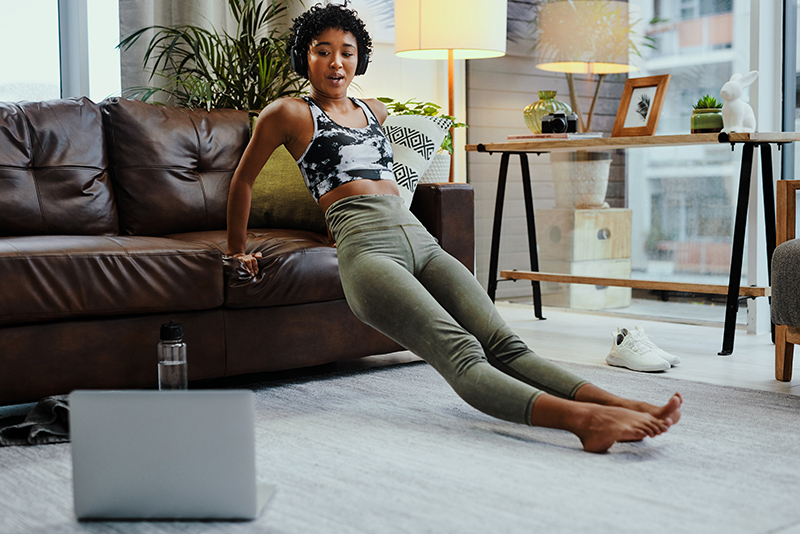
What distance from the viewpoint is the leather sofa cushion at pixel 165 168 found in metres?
2.93

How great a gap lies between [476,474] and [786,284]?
117cm

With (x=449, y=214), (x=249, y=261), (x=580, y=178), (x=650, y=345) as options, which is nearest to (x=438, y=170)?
(x=449, y=214)

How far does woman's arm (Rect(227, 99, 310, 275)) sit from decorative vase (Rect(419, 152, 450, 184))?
1.19 metres

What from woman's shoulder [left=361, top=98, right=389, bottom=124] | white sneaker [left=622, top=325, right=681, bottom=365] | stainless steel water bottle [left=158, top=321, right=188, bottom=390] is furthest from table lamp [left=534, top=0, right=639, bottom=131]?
stainless steel water bottle [left=158, top=321, right=188, bottom=390]

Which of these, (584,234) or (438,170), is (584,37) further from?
(438,170)

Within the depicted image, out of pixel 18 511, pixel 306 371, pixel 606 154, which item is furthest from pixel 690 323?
pixel 18 511

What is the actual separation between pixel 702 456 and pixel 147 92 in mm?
2828

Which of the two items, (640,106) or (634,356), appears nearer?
(634,356)

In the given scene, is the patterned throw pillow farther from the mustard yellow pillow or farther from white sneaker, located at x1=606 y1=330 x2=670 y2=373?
white sneaker, located at x1=606 y1=330 x2=670 y2=373

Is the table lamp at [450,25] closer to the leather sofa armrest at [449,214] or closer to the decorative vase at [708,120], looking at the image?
the leather sofa armrest at [449,214]

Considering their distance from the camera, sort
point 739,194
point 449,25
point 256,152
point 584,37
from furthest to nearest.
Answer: point 584,37, point 449,25, point 739,194, point 256,152

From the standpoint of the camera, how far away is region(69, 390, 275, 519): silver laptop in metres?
1.44

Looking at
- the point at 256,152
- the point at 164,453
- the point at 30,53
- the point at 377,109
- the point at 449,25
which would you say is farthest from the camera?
the point at 30,53

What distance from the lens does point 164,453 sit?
1.46 metres
